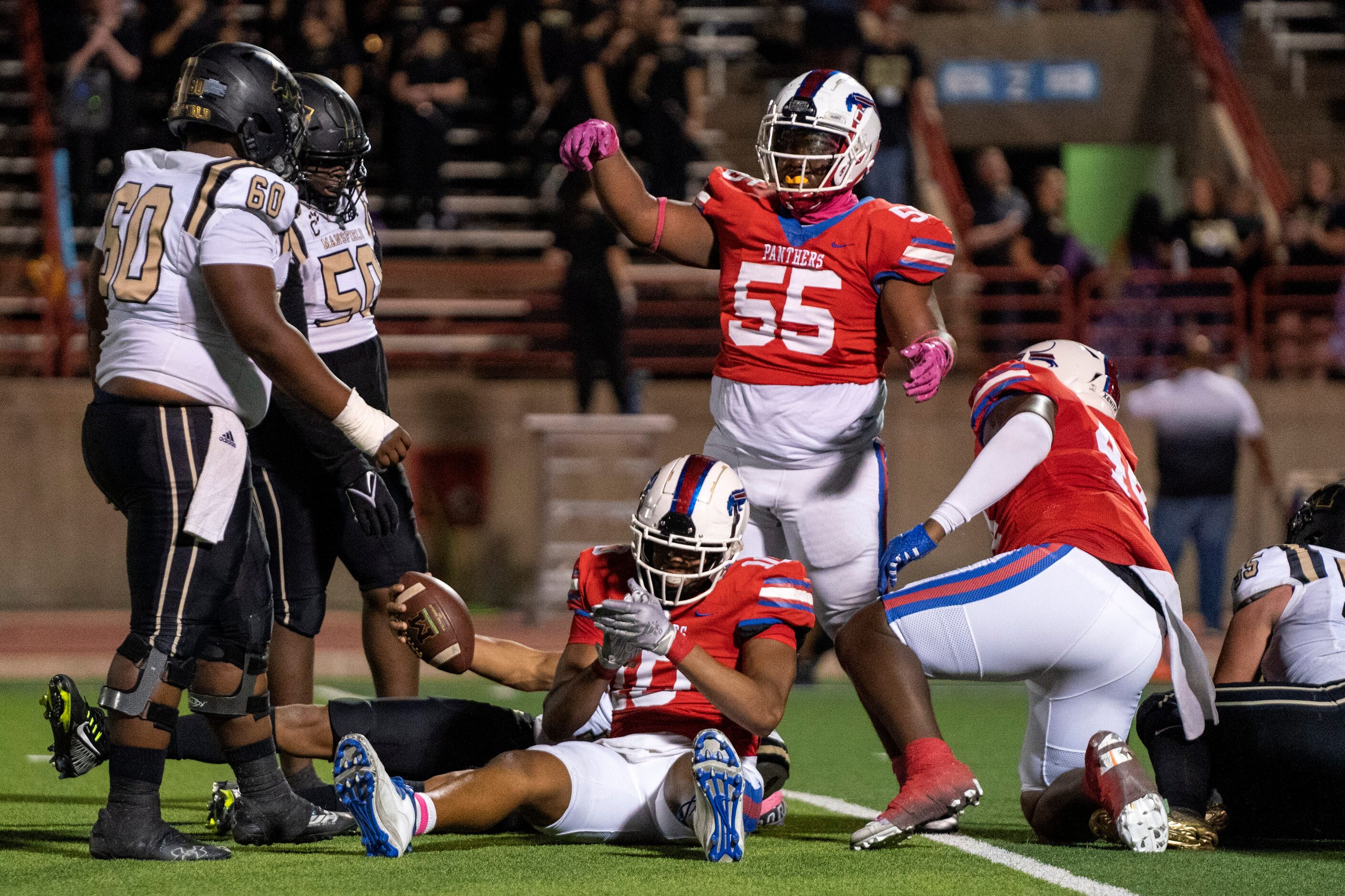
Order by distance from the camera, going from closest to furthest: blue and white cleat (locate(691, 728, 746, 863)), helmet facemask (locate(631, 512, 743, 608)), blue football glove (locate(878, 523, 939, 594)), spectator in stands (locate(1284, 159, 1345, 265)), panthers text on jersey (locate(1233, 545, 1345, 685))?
blue and white cleat (locate(691, 728, 746, 863)) → helmet facemask (locate(631, 512, 743, 608)) → blue football glove (locate(878, 523, 939, 594)) → panthers text on jersey (locate(1233, 545, 1345, 685)) → spectator in stands (locate(1284, 159, 1345, 265))

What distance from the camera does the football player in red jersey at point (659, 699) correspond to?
14.0 feet

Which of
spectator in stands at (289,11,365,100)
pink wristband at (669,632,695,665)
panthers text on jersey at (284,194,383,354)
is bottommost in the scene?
pink wristband at (669,632,695,665)

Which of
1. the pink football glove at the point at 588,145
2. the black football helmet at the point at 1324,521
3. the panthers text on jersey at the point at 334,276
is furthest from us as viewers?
the pink football glove at the point at 588,145

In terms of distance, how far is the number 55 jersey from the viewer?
554 cm

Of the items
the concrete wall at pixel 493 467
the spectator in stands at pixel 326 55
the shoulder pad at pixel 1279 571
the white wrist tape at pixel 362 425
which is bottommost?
the concrete wall at pixel 493 467

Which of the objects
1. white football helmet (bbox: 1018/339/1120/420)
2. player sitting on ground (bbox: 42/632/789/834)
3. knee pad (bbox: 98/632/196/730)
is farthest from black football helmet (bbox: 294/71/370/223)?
white football helmet (bbox: 1018/339/1120/420)

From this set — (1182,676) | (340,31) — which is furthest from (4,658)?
(1182,676)

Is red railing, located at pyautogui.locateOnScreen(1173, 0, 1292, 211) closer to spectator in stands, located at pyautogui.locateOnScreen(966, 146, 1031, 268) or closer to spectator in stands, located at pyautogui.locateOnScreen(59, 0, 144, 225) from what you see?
spectator in stands, located at pyautogui.locateOnScreen(966, 146, 1031, 268)

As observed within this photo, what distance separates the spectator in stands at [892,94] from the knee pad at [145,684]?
901 cm

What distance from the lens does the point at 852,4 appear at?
14914 millimetres

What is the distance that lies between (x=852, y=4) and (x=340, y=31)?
4.37m

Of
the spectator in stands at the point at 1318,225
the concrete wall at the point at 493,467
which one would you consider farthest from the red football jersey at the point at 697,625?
the spectator in stands at the point at 1318,225

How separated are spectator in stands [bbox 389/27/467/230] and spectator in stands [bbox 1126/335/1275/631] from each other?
5664 mm

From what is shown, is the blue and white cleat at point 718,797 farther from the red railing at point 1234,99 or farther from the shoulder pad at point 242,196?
the red railing at point 1234,99
